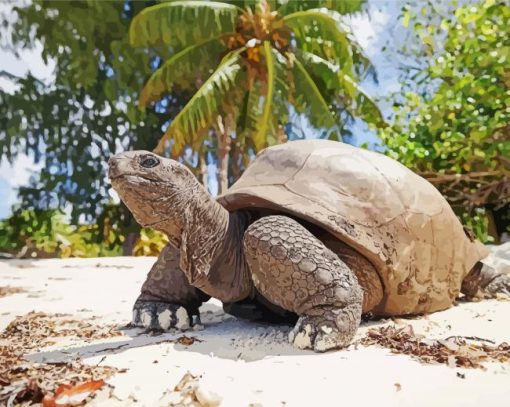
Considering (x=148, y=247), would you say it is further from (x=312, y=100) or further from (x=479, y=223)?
(x=479, y=223)

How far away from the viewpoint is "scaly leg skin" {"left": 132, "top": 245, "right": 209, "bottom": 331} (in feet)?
10.8

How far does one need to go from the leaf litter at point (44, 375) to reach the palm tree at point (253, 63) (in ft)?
30.5

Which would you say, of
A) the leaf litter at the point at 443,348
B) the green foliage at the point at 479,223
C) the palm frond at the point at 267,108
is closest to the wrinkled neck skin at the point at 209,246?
the leaf litter at the point at 443,348

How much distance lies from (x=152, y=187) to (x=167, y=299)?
2.90 feet

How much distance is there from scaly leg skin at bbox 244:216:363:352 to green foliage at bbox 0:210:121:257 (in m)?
12.0

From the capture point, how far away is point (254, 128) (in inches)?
530

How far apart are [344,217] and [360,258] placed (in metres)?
0.24

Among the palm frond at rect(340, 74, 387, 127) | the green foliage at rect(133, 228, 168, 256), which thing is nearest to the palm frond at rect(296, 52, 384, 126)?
the palm frond at rect(340, 74, 387, 127)

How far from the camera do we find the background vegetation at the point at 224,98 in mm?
8672

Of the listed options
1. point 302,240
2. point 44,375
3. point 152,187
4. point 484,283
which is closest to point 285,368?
point 302,240

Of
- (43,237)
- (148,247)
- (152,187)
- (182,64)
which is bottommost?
(43,237)

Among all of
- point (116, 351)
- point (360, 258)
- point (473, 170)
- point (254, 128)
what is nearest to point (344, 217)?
point (360, 258)

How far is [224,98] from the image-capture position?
1309 centimetres

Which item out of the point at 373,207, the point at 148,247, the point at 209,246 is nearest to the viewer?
the point at 209,246
